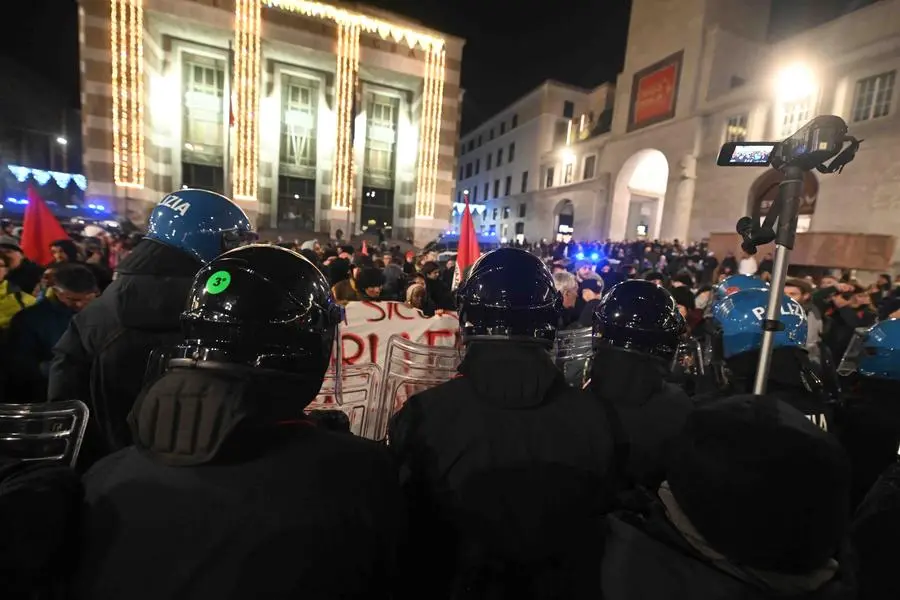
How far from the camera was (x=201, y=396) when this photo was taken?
107 cm

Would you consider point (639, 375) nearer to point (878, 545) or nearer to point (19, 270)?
point (878, 545)

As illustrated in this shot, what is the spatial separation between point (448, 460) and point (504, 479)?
21 centimetres

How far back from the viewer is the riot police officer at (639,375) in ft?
6.21

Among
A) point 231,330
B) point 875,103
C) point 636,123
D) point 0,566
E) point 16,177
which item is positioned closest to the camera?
point 0,566

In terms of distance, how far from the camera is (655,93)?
2753cm

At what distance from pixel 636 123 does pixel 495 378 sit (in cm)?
3211

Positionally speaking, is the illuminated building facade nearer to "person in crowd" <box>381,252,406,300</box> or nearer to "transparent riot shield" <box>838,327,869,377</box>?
"person in crowd" <box>381,252,406,300</box>

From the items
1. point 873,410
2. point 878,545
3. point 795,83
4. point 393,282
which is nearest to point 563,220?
point 795,83

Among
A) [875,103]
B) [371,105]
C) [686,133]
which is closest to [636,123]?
[686,133]

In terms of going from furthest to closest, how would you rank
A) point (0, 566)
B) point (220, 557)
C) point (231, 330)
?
point (231, 330)
point (220, 557)
point (0, 566)

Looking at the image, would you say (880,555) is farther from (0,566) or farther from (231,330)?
A: (0,566)

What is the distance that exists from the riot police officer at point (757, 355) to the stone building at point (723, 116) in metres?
19.2

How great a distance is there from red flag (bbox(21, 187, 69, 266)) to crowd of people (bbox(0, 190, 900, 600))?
5.17 m

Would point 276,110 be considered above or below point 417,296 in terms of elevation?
above
